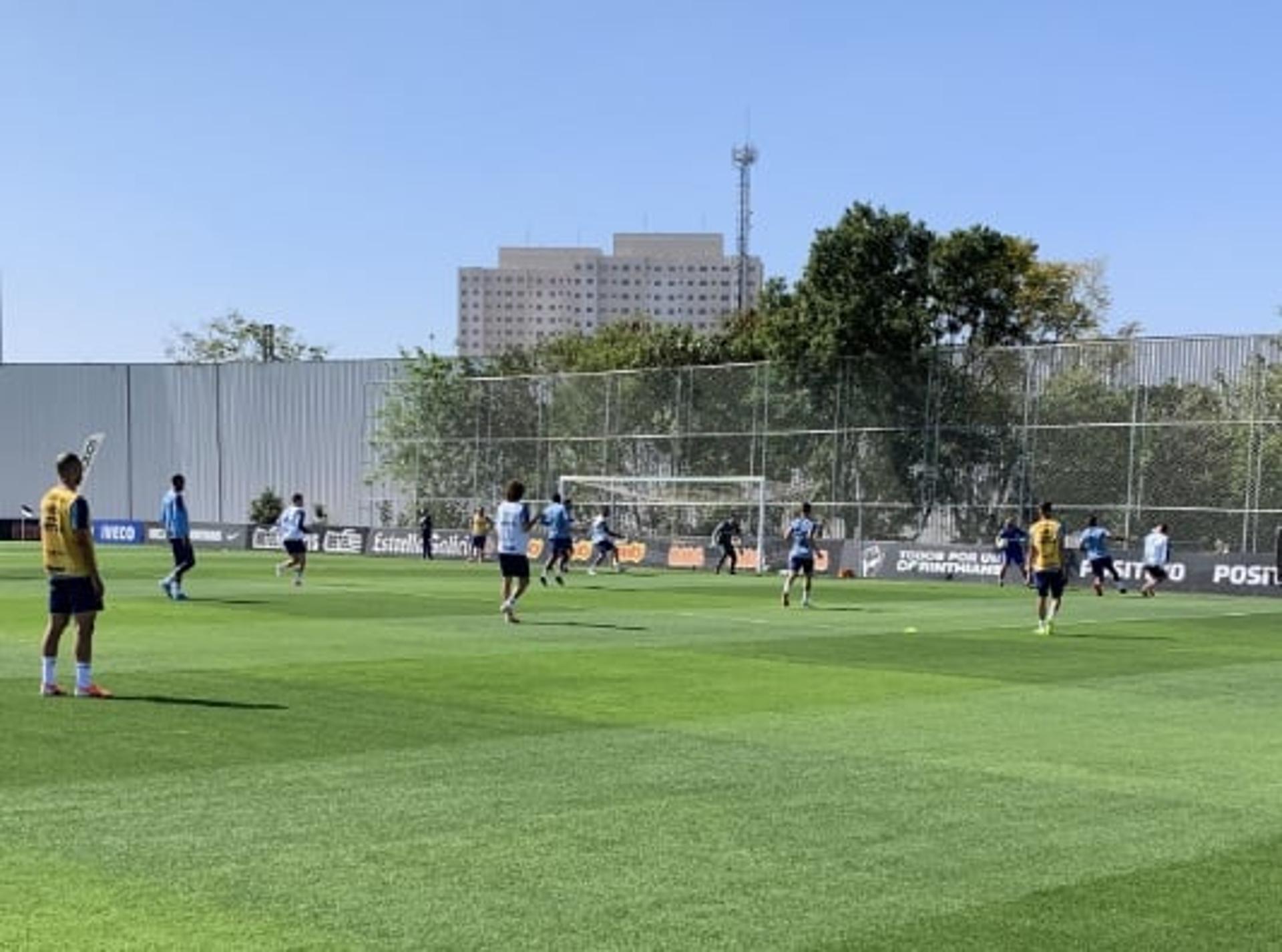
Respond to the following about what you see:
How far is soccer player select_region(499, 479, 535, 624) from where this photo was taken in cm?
2262

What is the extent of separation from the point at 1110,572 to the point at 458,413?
105 feet

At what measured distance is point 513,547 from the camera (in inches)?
894

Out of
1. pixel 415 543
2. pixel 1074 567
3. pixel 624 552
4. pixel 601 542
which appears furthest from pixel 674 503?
pixel 1074 567

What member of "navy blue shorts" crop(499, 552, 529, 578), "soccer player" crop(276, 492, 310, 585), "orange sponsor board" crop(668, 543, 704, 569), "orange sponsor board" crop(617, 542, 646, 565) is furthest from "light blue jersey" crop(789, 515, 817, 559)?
"orange sponsor board" crop(617, 542, 646, 565)

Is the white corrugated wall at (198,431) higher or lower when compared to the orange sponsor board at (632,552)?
higher

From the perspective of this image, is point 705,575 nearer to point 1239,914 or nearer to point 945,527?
point 945,527

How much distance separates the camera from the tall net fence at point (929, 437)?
42219 millimetres

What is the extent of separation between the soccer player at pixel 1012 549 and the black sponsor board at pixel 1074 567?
0.40 metres

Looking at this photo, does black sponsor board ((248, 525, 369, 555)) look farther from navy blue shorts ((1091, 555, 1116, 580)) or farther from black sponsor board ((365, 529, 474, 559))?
navy blue shorts ((1091, 555, 1116, 580))

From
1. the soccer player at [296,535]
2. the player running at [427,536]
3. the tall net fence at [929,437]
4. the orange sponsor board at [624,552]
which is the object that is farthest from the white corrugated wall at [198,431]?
the soccer player at [296,535]

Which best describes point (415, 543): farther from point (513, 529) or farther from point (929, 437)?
point (513, 529)

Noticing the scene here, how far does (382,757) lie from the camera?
1036cm

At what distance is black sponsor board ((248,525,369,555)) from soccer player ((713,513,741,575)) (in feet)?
59.7

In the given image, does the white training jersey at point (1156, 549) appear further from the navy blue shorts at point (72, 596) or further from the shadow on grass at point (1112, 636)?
the navy blue shorts at point (72, 596)
